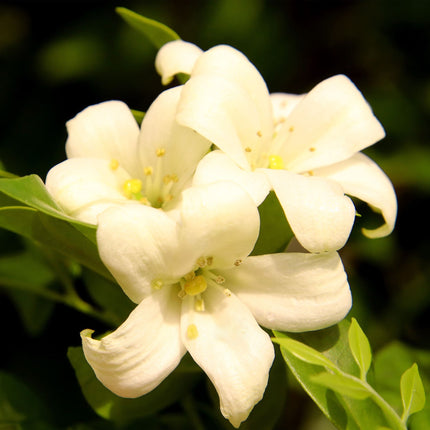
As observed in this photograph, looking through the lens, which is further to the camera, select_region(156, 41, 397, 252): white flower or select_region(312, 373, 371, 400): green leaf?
select_region(156, 41, 397, 252): white flower

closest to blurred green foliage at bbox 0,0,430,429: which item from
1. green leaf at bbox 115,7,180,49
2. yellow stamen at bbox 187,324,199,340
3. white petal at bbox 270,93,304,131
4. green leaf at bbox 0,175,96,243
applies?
white petal at bbox 270,93,304,131

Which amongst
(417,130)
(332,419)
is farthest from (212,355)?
(417,130)

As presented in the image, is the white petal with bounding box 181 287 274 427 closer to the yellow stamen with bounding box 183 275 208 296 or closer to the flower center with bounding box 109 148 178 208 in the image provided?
the yellow stamen with bounding box 183 275 208 296

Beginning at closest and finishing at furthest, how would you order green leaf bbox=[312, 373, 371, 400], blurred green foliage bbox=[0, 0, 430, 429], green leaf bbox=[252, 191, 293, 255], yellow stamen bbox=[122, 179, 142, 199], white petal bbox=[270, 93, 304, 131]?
green leaf bbox=[312, 373, 371, 400], green leaf bbox=[252, 191, 293, 255], yellow stamen bbox=[122, 179, 142, 199], white petal bbox=[270, 93, 304, 131], blurred green foliage bbox=[0, 0, 430, 429]

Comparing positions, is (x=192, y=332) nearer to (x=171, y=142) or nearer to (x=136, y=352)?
(x=136, y=352)

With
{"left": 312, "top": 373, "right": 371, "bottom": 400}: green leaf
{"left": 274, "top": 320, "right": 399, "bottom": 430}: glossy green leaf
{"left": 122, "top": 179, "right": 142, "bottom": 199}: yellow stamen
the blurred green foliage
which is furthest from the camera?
the blurred green foliage

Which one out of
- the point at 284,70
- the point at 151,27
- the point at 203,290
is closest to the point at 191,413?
the point at 203,290

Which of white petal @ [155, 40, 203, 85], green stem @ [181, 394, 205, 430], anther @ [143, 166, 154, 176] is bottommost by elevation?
green stem @ [181, 394, 205, 430]

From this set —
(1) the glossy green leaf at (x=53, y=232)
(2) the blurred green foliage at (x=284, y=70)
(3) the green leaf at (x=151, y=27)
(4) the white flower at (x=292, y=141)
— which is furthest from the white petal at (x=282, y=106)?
(2) the blurred green foliage at (x=284, y=70)
